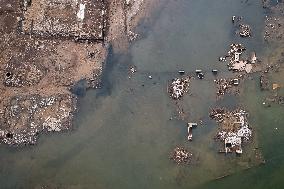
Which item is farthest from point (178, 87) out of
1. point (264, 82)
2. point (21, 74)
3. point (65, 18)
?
point (21, 74)

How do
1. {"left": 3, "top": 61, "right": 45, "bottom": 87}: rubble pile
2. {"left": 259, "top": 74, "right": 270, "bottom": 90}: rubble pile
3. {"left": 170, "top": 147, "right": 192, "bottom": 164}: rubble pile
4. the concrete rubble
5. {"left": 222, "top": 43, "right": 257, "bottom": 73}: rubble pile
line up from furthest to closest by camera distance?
{"left": 222, "top": 43, "right": 257, "bottom": 73}: rubble pile, {"left": 3, "top": 61, "right": 45, "bottom": 87}: rubble pile, {"left": 259, "top": 74, "right": 270, "bottom": 90}: rubble pile, the concrete rubble, {"left": 170, "top": 147, "right": 192, "bottom": 164}: rubble pile

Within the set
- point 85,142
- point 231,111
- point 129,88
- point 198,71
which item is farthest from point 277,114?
point 85,142

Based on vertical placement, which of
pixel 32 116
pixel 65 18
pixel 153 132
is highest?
pixel 65 18

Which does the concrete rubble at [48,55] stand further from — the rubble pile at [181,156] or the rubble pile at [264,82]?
the rubble pile at [264,82]

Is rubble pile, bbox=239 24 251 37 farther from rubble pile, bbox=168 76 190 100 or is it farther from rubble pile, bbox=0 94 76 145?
rubble pile, bbox=0 94 76 145

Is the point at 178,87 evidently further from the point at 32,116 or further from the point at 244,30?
the point at 32,116

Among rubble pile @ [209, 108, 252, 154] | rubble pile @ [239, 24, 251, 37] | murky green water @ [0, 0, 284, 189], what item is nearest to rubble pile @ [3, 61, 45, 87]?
murky green water @ [0, 0, 284, 189]
